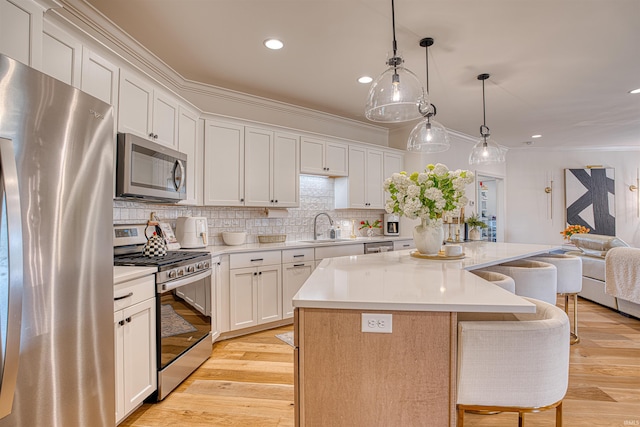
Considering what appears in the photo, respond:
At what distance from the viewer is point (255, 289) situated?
136 inches

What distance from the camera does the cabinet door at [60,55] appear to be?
181 centimetres

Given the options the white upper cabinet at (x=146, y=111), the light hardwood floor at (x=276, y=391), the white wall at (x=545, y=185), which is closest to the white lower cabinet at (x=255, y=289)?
the light hardwood floor at (x=276, y=391)

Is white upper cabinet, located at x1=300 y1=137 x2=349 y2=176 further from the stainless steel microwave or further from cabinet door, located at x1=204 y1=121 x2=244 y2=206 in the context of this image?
the stainless steel microwave

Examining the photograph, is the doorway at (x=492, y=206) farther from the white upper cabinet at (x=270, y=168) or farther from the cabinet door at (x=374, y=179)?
the white upper cabinet at (x=270, y=168)

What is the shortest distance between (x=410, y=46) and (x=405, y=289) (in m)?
2.24

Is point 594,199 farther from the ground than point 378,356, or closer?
Result: farther from the ground

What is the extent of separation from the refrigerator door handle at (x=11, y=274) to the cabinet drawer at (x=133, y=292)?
678 millimetres

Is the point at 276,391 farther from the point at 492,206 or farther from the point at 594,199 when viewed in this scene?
the point at 594,199

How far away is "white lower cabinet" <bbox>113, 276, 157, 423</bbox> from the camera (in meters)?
1.84

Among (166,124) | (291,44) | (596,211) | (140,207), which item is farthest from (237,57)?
(596,211)

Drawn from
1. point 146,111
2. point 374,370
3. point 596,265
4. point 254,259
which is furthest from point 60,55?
point 596,265

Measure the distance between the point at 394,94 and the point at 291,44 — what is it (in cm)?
130

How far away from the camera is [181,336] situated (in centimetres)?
244

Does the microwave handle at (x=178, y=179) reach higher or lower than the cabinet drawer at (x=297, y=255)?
higher
